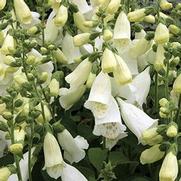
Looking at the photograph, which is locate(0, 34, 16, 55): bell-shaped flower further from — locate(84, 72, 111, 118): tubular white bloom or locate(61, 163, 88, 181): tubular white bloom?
locate(61, 163, 88, 181): tubular white bloom

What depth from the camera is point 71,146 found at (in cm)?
239

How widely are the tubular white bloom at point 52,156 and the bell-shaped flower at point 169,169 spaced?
1.34ft

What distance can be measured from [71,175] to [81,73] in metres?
0.39

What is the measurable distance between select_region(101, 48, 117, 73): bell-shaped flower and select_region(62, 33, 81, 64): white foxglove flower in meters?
0.55

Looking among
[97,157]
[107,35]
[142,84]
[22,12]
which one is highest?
[107,35]

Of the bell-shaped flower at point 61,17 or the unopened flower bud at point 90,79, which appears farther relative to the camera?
the bell-shaped flower at point 61,17

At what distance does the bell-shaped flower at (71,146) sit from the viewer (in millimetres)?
2326

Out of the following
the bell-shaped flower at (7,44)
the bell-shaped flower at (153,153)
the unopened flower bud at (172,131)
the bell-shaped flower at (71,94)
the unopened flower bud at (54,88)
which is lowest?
the bell-shaped flower at (153,153)

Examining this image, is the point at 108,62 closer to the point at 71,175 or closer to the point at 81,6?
Result: the point at 71,175

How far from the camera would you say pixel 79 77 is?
2.40m

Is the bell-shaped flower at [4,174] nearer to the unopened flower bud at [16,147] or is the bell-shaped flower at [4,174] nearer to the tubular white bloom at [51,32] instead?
the unopened flower bud at [16,147]

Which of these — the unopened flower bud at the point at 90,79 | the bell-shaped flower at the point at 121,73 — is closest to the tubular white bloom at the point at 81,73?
the unopened flower bud at the point at 90,79

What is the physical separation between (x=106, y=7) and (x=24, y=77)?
0.50m

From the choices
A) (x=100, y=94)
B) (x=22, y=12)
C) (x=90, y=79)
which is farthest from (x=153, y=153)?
(x=22, y=12)
